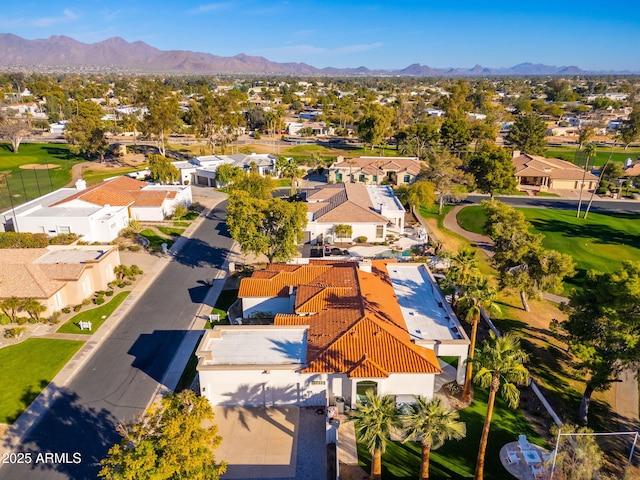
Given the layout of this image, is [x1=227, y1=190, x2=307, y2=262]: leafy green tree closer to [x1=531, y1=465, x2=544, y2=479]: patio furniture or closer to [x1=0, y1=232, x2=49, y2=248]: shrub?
[x1=0, y1=232, x2=49, y2=248]: shrub

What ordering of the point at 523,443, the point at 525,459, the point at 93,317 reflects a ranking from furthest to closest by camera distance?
the point at 93,317 → the point at 523,443 → the point at 525,459

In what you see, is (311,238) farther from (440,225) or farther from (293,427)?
(293,427)

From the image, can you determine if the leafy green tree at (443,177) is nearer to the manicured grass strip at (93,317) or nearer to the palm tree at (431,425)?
the manicured grass strip at (93,317)

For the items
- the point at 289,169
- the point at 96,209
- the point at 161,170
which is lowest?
the point at 96,209

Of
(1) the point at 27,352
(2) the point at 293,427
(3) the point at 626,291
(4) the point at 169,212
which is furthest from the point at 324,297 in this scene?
(4) the point at 169,212

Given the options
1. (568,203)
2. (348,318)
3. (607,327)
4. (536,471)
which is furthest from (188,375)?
(568,203)

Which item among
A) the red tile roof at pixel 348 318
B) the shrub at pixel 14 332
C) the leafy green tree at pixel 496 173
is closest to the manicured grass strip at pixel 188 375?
the red tile roof at pixel 348 318

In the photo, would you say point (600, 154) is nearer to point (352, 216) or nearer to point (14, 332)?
point (352, 216)
